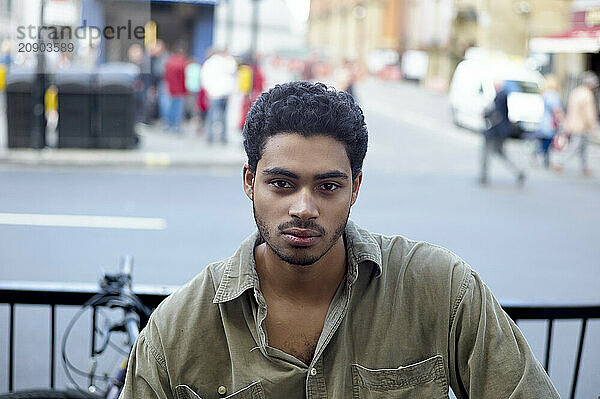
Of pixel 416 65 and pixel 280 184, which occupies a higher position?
pixel 416 65

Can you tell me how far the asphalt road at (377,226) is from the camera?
24.8 feet

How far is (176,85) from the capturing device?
17938mm

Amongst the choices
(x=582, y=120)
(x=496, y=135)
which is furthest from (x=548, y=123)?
(x=496, y=135)

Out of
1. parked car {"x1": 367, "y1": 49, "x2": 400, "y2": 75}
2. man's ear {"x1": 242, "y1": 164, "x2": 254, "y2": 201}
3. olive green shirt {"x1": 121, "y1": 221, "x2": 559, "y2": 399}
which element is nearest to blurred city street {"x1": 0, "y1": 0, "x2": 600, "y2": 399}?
man's ear {"x1": 242, "y1": 164, "x2": 254, "y2": 201}

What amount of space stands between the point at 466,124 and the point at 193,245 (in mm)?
16882

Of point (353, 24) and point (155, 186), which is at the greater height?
point (353, 24)

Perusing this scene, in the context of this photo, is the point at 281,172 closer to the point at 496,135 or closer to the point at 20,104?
the point at 496,135

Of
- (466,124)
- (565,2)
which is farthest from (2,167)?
(565,2)

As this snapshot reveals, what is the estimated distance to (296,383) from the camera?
2.00 m

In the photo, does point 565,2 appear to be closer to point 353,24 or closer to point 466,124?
point 466,124

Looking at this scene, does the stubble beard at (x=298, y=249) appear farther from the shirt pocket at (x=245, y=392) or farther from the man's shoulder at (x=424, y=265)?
the shirt pocket at (x=245, y=392)

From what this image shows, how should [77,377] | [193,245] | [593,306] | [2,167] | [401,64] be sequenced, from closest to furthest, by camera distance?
[593,306] < [77,377] < [193,245] < [2,167] < [401,64]

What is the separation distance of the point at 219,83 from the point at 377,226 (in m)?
7.39

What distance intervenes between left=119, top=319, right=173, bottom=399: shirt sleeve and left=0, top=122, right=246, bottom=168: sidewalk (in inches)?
479
